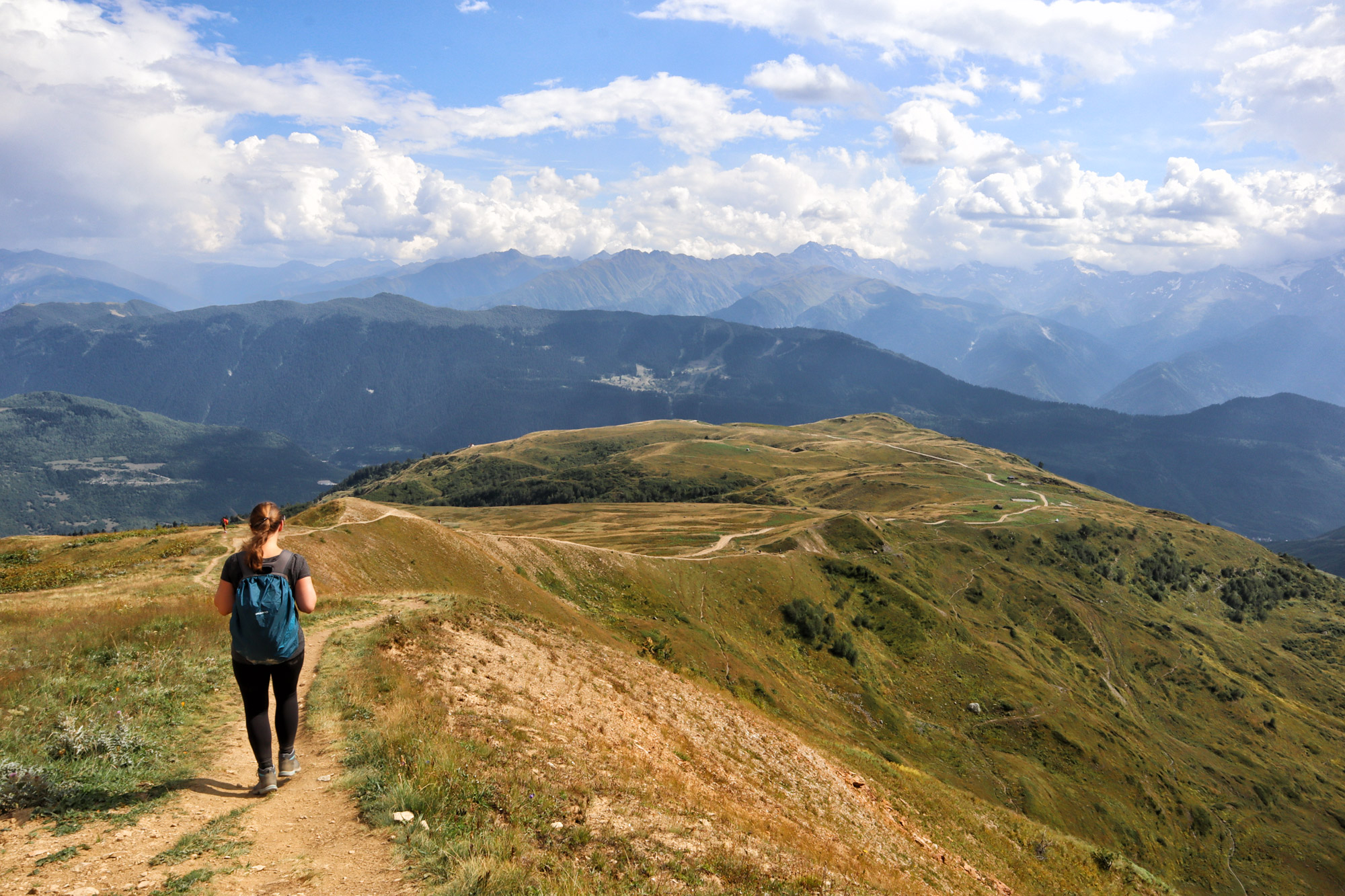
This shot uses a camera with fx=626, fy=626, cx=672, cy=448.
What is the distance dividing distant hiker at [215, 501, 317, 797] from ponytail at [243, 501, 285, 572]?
0.04 feet

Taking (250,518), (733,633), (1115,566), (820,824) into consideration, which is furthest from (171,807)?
(1115,566)

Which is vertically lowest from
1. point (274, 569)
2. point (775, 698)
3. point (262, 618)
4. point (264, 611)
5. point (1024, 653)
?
point (1024, 653)

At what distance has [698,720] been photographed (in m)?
27.4

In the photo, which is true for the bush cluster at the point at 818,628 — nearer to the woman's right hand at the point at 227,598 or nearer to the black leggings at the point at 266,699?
the black leggings at the point at 266,699

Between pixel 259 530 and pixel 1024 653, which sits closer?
pixel 259 530

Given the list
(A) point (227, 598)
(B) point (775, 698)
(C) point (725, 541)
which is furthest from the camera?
(C) point (725, 541)

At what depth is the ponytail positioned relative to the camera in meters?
10.2

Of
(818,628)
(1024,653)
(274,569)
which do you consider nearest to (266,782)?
(274,569)

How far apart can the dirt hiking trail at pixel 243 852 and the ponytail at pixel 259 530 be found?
4.14 m

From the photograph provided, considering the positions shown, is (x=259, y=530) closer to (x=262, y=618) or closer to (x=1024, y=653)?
(x=262, y=618)

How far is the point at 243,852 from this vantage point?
30.6 feet

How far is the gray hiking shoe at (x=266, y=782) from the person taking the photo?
11.3 m

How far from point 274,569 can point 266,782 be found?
4.14 metres

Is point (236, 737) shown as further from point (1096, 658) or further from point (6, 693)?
point (1096, 658)
